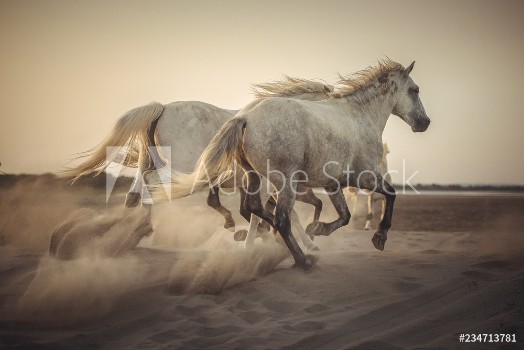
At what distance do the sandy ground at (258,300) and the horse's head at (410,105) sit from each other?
1.85m

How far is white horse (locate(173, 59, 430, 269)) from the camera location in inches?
196

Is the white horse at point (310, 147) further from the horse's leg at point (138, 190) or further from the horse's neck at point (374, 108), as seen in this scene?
the horse's leg at point (138, 190)

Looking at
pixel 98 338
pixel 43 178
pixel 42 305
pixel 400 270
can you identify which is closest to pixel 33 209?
pixel 43 178

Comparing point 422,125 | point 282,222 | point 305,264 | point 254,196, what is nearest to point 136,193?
point 254,196

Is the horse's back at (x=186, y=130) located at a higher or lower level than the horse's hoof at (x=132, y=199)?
higher

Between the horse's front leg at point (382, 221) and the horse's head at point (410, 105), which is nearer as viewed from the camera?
the horse's front leg at point (382, 221)

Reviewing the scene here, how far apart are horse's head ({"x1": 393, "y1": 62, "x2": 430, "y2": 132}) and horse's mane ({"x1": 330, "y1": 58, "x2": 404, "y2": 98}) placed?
18 centimetres

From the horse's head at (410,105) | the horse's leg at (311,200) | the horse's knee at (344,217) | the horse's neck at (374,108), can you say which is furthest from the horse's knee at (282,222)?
the horse's head at (410,105)

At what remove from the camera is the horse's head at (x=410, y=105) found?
666 cm

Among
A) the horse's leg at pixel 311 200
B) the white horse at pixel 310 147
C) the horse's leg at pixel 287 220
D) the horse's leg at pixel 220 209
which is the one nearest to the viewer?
the white horse at pixel 310 147

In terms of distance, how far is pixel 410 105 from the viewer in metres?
6.71

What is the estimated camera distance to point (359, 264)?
17.6 ft

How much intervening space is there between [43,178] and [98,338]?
10.3 meters

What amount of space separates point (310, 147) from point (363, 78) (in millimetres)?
1887
